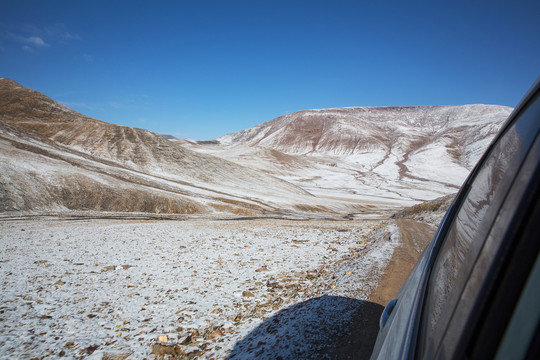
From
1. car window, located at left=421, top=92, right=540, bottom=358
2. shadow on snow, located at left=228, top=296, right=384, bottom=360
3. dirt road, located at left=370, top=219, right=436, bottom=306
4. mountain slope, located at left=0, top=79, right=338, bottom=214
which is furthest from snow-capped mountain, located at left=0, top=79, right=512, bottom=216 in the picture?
car window, located at left=421, top=92, right=540, bottom=358

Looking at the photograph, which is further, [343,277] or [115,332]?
[343,277]

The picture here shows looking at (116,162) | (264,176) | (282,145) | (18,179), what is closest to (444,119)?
(282,145)

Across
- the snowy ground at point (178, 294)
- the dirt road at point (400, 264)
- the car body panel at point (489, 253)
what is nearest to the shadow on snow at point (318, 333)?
the snowy ground at point (178, 294)

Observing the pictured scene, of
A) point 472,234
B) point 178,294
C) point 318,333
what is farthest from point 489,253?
point 178,294

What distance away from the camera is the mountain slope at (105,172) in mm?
27969

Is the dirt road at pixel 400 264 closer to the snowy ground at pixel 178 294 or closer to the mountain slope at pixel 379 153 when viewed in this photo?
the snowy ground at pixel 178 294

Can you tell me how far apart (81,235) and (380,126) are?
631ft

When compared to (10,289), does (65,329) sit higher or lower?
higher

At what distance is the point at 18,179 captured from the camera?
26469mm

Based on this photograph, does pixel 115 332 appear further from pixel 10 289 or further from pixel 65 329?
pixel 10 289

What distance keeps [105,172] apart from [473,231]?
4366 cm

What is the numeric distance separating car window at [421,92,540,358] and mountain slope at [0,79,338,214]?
102 feet

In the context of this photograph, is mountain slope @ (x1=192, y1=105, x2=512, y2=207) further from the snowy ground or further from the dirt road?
the snowy ground

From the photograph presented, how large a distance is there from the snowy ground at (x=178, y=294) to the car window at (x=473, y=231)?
3784mm
